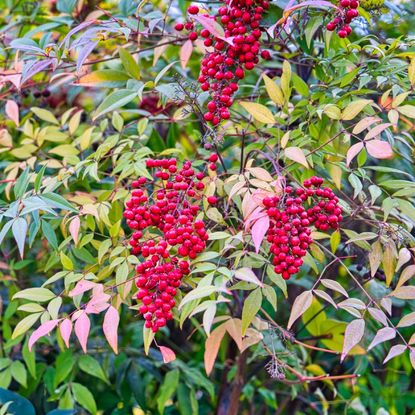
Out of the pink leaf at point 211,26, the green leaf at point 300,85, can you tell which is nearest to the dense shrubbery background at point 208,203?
the green leaf at point 300,85

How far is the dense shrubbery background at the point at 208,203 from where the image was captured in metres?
0.97

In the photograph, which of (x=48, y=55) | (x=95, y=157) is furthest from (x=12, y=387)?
(x=48, y=55)

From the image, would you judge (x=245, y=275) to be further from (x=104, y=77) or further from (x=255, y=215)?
(x=104, y=77)

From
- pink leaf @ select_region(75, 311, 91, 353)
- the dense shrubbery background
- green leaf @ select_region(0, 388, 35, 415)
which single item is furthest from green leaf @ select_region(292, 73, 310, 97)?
green leaf @ select_region(0, 388, 35, 415)

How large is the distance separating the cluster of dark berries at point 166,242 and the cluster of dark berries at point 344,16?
34 centimetres

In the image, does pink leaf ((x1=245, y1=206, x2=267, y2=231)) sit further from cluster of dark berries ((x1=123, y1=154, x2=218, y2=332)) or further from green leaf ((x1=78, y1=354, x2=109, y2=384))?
green leaf ((x1=78, y1=354, x2=109, y2=384))

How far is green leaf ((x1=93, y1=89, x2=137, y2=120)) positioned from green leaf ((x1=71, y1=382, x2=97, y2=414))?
0.62 metres

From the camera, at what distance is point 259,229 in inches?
33.1

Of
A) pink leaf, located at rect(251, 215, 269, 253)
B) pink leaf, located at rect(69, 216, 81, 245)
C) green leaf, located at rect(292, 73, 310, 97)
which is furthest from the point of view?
green leaf, located at rect(292, 73, 310, 97)

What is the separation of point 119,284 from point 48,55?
46 cm

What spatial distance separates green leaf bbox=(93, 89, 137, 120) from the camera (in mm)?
1090

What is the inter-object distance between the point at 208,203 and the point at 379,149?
30 centimetres

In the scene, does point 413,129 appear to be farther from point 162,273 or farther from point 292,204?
point 162,273

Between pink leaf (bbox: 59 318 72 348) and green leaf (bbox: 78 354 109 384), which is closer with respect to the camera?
pink leaf (bbox: 59 318 72 348)
